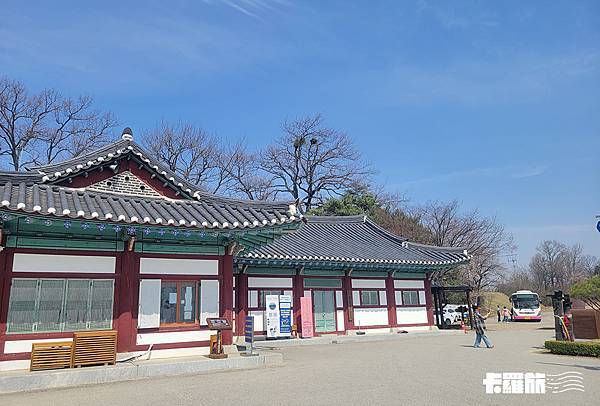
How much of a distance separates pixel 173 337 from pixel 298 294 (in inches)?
394

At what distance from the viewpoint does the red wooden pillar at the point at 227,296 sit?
1294 cm

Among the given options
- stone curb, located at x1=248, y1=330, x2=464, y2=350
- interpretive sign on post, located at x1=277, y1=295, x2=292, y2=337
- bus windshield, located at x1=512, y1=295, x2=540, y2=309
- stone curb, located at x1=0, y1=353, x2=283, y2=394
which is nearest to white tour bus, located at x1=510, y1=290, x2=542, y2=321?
bus windshield, located at x1=512, y1=295, x2=540, y2=309

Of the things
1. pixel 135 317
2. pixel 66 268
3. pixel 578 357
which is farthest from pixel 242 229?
pixel 578 357

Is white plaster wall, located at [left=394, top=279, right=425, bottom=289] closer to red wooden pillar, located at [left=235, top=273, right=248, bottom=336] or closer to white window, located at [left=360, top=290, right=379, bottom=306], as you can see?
white window, located at [left=360, top=290, right=379, bottom=306]

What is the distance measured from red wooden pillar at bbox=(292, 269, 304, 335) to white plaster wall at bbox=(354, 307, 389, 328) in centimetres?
345

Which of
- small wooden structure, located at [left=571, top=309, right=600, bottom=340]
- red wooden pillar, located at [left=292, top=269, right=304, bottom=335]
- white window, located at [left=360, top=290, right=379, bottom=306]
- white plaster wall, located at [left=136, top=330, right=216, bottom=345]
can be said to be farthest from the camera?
white window, located at [left=360, top=290, right=379, bottom=306]

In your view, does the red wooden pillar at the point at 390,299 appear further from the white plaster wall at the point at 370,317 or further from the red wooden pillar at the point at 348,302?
the red wooden pillar at the point at 348,302

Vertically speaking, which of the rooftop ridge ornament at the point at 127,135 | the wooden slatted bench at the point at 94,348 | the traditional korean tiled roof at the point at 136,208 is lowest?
the wooden slatted bench at the point at 94,348

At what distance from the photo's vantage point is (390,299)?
24.5 metres

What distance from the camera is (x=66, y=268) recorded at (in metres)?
11.2

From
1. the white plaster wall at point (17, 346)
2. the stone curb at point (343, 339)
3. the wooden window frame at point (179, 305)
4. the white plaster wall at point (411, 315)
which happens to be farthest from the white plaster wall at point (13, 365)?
→ the white plaster wall at point (411, 315)

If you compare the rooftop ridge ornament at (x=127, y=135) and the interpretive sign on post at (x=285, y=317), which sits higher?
the rooftop ridge ornament at (x=127, y=135)

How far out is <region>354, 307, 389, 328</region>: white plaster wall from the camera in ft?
76.3

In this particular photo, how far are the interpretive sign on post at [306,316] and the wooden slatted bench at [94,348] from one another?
11.4 metres
